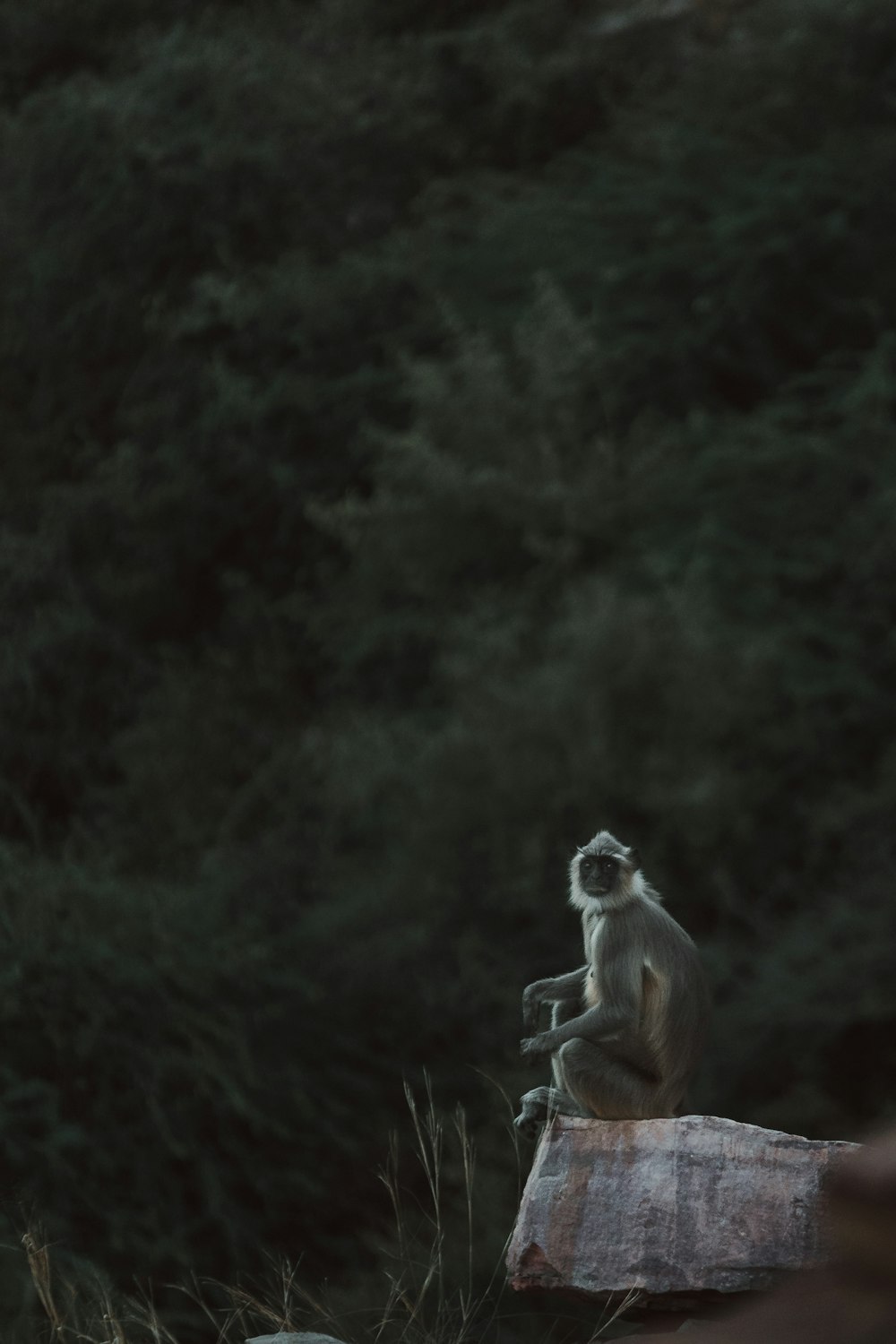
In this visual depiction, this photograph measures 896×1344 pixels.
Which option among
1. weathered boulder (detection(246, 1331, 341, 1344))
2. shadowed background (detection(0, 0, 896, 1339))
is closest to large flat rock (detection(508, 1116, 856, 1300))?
weathered boulder (detection(246, 1331, 341, 1344))

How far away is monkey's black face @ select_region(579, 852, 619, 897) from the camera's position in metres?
3.91

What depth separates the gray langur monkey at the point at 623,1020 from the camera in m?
3.81

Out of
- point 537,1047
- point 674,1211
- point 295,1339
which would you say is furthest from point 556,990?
point 295,1339

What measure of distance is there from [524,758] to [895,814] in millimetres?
1994

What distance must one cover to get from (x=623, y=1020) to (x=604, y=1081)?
0.14 meters

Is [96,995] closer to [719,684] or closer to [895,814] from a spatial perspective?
[719,684]

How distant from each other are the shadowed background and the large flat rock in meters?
4.76

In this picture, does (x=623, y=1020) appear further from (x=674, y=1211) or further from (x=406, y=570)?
(x=406, y=570)

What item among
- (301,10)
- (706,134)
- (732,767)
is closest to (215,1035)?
(732,767)

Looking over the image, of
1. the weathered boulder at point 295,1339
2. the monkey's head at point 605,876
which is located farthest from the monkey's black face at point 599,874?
the weathered boulder at point 295,1339

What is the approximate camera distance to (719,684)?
9.90 m

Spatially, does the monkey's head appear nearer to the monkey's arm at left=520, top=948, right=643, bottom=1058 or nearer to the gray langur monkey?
the gray langur monkey

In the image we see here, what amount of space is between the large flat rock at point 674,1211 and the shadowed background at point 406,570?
15.6ft

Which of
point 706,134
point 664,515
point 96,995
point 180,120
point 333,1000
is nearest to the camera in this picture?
point 96,995
